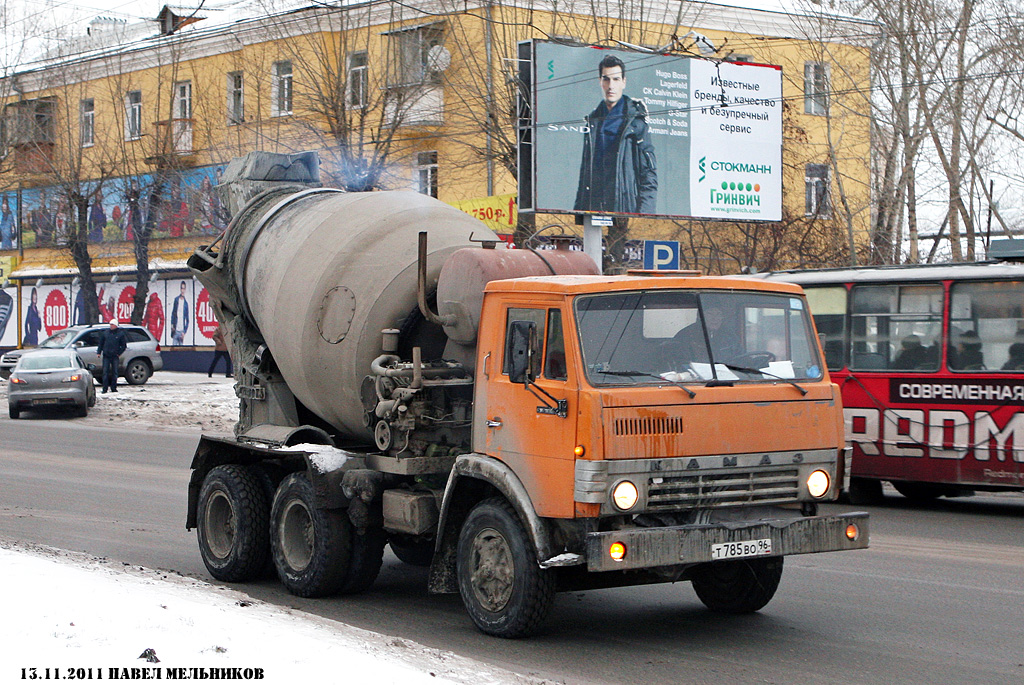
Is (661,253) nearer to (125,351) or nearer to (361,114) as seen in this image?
(361,114)

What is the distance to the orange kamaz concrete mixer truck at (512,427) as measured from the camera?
6781 mm

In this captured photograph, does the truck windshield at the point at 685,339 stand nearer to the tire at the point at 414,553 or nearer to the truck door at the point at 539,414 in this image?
the truck door at the point at 539,414

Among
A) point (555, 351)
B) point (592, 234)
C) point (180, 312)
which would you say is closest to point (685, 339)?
point (555, 351)

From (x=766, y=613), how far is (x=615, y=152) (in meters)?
15.2

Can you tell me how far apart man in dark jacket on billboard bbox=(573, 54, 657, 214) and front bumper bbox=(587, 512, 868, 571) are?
1522cm

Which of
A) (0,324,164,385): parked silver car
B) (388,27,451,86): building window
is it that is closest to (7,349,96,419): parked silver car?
(0,324,164,385): parked silver car

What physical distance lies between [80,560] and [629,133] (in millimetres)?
14997

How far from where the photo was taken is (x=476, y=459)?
292 inches

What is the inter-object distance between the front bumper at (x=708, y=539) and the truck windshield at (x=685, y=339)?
821mm

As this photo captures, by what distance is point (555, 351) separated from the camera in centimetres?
698

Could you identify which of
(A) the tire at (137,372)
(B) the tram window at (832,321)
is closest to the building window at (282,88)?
(A) the tire at (137,372)

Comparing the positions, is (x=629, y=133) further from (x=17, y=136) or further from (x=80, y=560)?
(x=17, y=136)

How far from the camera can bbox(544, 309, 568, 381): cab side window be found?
692 centimetres

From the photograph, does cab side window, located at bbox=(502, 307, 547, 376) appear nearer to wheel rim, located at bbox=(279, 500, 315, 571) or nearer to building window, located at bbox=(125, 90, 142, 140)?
wheel rim, located at bbox=(279, 500, 315, 571)
